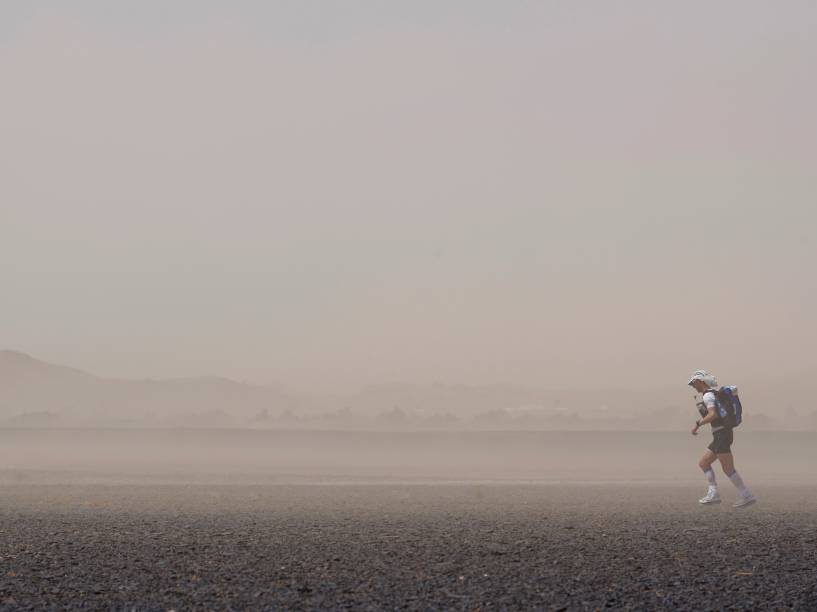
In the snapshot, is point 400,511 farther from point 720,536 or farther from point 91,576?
point 91,576

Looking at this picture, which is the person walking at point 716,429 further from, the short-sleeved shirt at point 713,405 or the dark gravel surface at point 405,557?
the dark gravel surface at point 405,557

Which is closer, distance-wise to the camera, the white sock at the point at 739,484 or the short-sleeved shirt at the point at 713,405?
the short-sleeved shirt at the point at 713,405

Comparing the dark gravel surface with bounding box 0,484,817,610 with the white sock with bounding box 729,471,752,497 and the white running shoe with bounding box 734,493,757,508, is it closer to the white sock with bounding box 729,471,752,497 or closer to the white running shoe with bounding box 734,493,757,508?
the white running shoe with bounding box 734,493,757,508

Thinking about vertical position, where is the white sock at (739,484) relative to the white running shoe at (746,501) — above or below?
above

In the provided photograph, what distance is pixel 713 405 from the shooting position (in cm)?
2266

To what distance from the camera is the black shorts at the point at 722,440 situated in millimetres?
22734

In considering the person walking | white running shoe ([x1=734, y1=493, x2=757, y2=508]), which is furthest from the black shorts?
white running shoe ([x1=734, y1=493, x2=757, y2=508])

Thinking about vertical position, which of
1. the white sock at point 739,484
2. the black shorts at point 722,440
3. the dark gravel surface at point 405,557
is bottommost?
the dark gravel surface at point 405,557

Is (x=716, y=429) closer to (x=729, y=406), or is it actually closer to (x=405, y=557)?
(x=729, y=406)

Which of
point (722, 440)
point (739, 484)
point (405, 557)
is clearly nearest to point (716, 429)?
point (722, 440)

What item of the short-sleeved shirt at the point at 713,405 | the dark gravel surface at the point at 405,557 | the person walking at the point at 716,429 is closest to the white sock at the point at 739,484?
the person walking at the point at 716,429

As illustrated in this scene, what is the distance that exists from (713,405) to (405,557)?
11.1m

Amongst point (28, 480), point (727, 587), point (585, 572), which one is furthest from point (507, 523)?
point (28, 480)

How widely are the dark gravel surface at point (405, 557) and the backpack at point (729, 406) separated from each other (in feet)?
7.34
